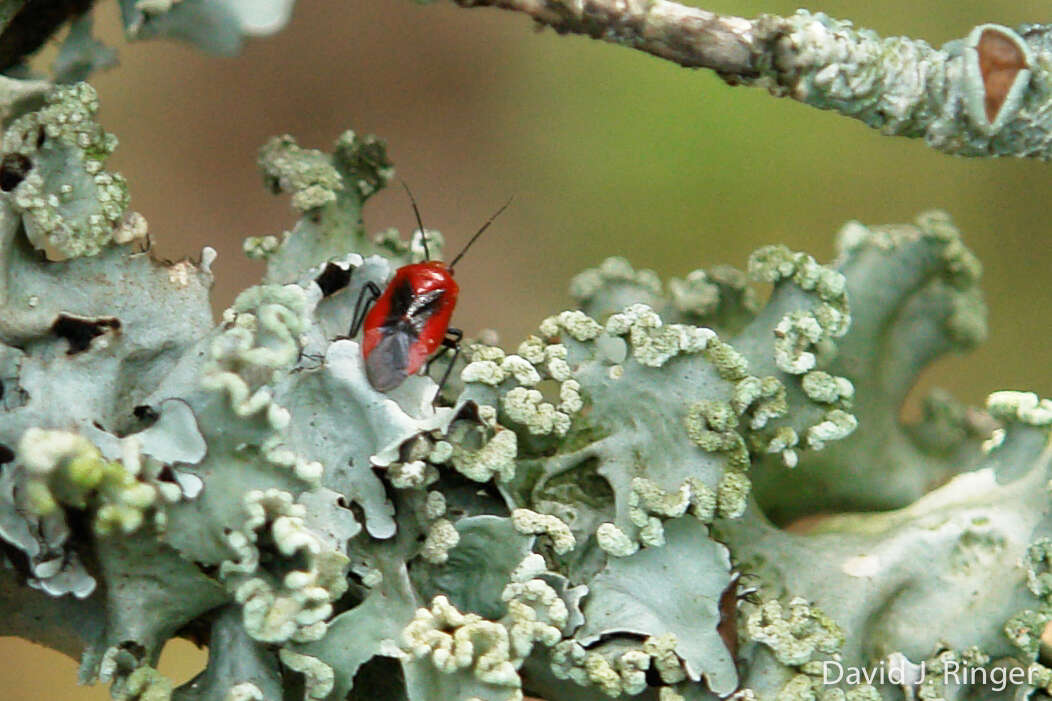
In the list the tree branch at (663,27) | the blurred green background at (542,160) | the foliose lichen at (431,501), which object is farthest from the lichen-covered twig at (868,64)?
the blurred green background at (542,160)

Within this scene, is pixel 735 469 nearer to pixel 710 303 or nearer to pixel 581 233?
pixel 710 303

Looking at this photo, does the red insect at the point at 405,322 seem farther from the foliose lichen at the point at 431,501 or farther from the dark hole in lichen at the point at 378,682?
the dark hole in lichen at the point at 378,682

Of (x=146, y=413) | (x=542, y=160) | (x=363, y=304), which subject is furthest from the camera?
(x=542, y=160)

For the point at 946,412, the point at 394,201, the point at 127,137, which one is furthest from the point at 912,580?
the point at 127,137

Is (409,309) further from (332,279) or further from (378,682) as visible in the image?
(378,682)

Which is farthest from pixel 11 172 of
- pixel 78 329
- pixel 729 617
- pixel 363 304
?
pixel 729 617
